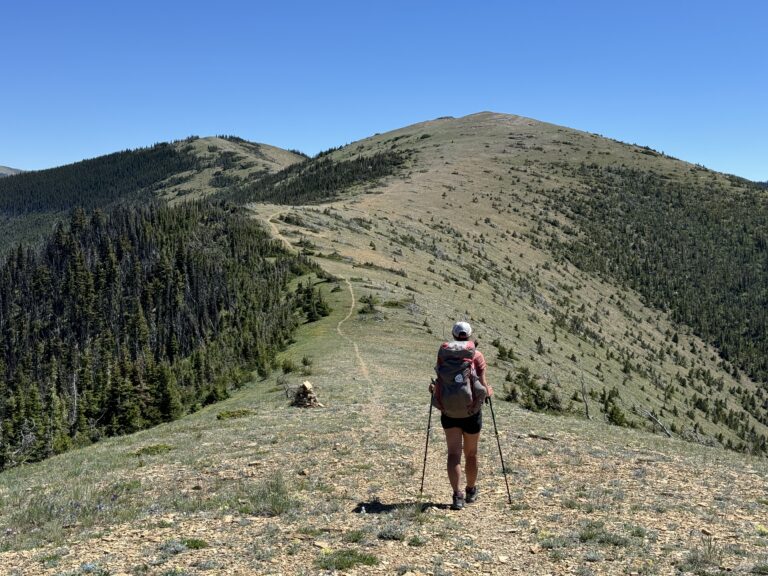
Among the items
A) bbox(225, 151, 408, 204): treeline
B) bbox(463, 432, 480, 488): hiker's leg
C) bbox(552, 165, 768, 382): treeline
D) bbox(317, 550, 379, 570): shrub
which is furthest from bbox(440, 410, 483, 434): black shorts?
bbox(225, 151, 408, 204): treeline

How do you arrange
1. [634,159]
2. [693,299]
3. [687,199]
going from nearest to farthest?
[693,299]
[687,199]
[634,159]

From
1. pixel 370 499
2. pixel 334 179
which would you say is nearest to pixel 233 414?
pixel 370 499

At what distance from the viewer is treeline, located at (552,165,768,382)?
3903 inches

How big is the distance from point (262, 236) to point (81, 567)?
7052 centimetres

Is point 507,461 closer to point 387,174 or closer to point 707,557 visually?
point 707,557

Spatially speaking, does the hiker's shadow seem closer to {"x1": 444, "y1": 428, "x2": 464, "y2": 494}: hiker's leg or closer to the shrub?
{"x1": 444, "y1": 428, "x2": 464, "y2": 494}: hiker's leg

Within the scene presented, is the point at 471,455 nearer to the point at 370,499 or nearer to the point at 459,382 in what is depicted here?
the point at 459,382

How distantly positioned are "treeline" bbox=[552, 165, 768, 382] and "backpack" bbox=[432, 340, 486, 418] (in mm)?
91209

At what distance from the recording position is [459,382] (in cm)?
1023

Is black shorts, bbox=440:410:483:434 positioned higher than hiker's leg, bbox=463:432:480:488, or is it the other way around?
black shorts, bbox=440:410:483:434

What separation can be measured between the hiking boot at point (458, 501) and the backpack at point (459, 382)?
1669 mm

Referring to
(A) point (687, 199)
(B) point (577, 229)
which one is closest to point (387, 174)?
(B) point (577, 229)

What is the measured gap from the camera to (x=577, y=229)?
125m

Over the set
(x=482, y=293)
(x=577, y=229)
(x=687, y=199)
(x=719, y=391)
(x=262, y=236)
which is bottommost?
(x=719, y=391)
